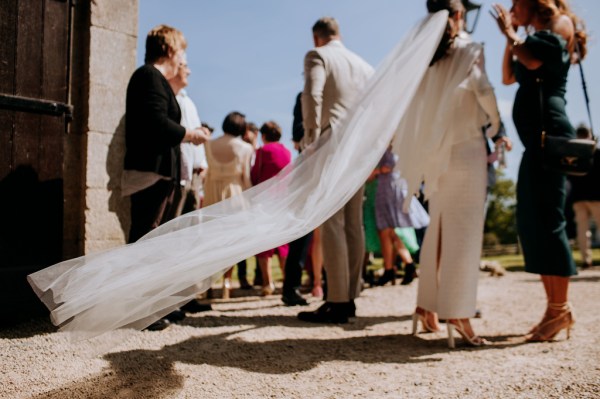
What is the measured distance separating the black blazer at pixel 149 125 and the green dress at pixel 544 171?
2.45 m

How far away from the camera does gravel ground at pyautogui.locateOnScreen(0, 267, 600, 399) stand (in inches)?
93.7

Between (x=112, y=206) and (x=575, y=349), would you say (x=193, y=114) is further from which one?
(x=575, y=349)

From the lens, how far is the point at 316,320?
4191mm

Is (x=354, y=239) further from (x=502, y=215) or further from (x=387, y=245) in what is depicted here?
(x=502, y=215)

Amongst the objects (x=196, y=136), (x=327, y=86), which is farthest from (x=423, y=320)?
(x=196, y=136)

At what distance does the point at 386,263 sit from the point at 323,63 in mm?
3410

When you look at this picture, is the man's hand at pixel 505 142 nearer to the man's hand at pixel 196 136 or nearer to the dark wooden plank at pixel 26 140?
the man's hand at pixel 196 136

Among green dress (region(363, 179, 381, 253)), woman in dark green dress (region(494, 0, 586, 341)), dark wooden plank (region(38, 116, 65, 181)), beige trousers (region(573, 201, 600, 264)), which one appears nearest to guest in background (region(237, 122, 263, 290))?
green dress (region(363, 179, 381, 253))

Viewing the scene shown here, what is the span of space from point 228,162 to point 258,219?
3.17m

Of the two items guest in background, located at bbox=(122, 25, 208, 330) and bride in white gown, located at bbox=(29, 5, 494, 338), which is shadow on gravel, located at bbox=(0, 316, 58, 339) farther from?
bride in white gown, located at bbox=(29, 5, 494, 338)

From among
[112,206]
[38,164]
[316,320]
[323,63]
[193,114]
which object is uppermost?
[323,63]

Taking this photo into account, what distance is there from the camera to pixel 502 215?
45.2 meters

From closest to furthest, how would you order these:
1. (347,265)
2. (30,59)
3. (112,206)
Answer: (30,59) → (347,265) → (112,206)

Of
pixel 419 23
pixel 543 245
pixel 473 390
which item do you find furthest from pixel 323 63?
pixel 473 390
